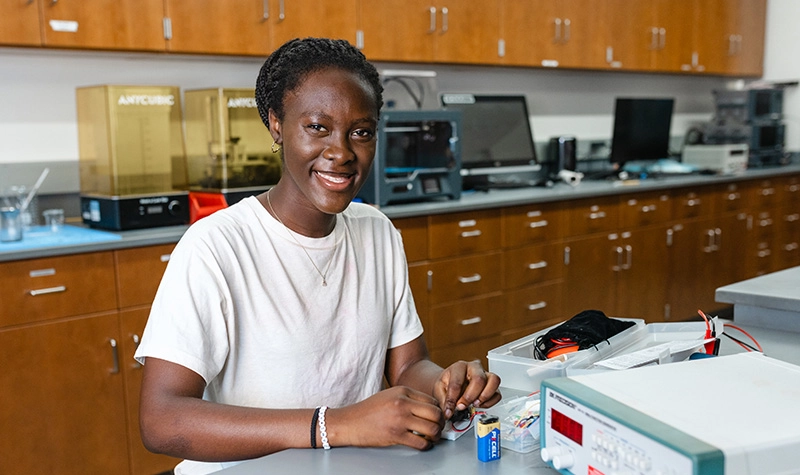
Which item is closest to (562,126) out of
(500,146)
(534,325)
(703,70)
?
(500,146)

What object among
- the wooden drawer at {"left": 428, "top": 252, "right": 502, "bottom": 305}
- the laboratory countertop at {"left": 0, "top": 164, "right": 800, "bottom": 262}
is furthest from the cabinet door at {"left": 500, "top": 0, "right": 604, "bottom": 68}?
the wooden drawer at {"left": 428, "top": 252, "right": 502, "bottom": 305}

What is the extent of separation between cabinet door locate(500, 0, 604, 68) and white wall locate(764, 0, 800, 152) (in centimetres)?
231

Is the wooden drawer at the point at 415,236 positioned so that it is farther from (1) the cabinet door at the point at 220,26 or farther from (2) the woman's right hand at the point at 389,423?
(2) the woman's right hand at the point at 389,423

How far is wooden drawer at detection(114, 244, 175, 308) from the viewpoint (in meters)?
2.61

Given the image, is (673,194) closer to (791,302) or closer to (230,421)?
(791,302)

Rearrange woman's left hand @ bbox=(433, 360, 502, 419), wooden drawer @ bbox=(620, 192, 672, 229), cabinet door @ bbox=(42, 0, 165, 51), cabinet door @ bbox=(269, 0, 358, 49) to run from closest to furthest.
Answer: woman's left hand @ bbox=(433, 360, 502, 419)
cabinet door @ bbox=(42, 0, 165, 51)
cabinet door @ bbox=(269, 0, 358, 49)
wooden drawer @ bbox=(620, 192, 672, 229)

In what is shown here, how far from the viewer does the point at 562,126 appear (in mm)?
5051

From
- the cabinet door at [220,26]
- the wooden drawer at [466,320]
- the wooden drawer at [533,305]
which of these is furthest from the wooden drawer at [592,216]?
the cabinet door at [220,26]

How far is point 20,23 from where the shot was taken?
2.61m

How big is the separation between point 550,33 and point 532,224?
1.22 metres

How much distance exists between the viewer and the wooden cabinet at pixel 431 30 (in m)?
3.59

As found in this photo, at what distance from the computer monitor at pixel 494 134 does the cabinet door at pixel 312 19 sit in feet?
2.64

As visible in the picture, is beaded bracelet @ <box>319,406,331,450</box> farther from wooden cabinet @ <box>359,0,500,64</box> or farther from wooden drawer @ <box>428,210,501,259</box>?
wooden cabinet @ <box>359,0,500,64</box>

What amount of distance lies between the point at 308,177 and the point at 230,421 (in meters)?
0.44
